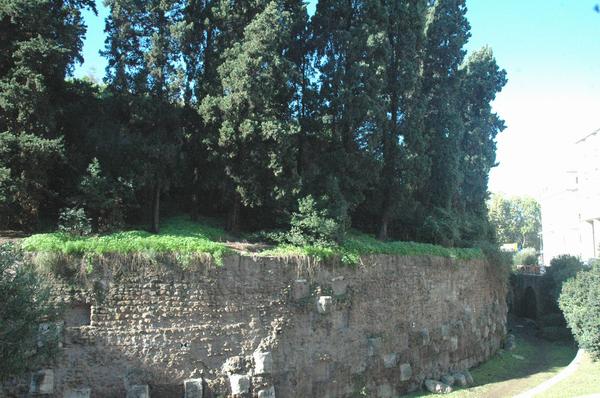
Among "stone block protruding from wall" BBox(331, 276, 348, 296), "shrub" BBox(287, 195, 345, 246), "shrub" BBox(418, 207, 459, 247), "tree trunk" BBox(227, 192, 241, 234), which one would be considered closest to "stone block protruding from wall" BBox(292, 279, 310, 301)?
"stone block protruding from wall" BBox(331, 276, 348, 296)

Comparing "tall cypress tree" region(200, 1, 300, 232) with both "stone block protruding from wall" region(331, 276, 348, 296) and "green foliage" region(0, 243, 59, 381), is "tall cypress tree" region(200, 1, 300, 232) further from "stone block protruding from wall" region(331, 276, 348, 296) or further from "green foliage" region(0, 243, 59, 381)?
"green foliage" region(0, 243, 59, 381)

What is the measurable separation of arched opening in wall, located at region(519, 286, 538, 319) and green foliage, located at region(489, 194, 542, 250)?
30664 mm

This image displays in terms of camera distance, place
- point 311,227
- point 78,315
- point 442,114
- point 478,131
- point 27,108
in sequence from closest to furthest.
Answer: point 78,315 < point 27,108 < point 311,227 < point 442,114 < point 478,131

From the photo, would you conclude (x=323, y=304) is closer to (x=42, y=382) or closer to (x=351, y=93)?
(x=351, y=93)

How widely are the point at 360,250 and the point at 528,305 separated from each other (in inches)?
902

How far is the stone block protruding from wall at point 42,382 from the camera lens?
982cm

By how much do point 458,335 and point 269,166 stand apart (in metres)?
9.55

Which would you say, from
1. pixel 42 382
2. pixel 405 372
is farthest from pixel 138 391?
→ pixel 405 372

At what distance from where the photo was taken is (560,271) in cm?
2500

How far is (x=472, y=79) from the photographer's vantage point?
926 inches

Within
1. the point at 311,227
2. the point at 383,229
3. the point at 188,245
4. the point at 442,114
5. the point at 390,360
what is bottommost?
the point at 390,360

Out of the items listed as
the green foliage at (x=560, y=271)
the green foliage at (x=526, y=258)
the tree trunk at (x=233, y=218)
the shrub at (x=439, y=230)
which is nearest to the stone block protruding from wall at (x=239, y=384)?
the tree trunk at (x=233, y=218)

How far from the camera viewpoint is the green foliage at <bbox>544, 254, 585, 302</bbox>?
23984mm

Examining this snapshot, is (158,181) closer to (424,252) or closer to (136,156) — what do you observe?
(136,156)
